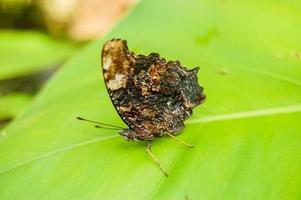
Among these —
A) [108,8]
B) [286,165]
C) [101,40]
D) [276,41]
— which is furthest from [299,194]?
[108,8]

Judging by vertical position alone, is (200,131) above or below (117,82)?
below

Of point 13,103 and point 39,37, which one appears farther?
point 39,37

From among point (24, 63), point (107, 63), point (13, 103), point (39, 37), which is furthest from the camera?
point (39, 37)

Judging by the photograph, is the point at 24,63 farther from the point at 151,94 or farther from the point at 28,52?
the point at 151,94

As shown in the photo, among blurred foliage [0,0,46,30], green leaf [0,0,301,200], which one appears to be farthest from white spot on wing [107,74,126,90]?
blurred foliage [0,0,46,30]

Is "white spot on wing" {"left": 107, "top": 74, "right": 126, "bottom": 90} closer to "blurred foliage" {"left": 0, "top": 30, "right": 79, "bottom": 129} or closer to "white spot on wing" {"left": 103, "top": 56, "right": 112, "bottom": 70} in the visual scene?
"white spot on wing" {"left": 103, "top": 56, "right": 112, "bottom": 70}

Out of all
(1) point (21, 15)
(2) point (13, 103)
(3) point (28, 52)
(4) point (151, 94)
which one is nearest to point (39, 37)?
(3) point (28, 52)

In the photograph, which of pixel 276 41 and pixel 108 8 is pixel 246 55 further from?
pixel 108 8
